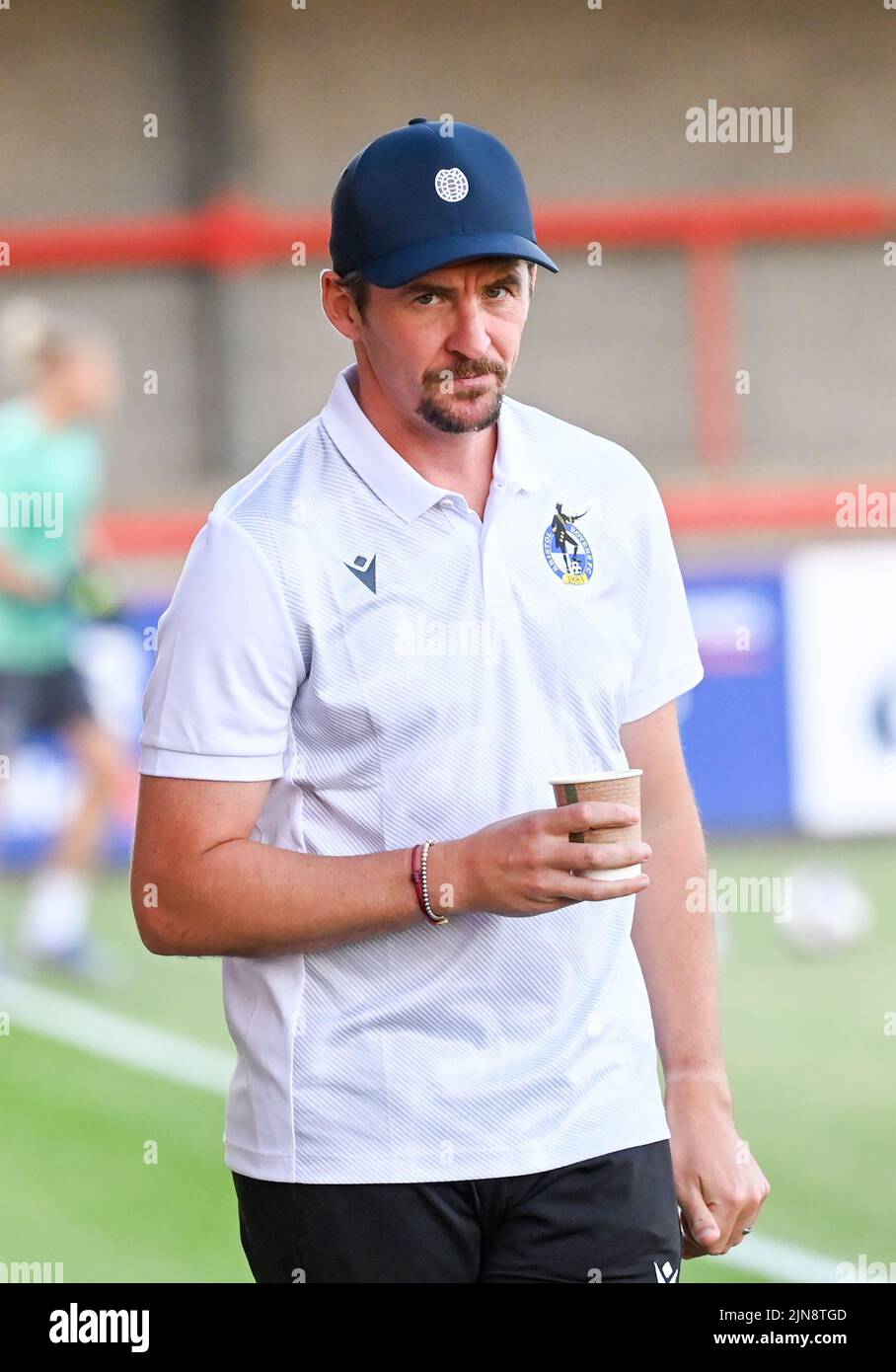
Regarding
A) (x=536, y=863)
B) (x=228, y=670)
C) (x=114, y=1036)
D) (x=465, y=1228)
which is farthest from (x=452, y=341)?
(x=114, y=1036)

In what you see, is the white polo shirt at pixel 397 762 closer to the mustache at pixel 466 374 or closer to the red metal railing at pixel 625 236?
the mustache at pixel 466 374

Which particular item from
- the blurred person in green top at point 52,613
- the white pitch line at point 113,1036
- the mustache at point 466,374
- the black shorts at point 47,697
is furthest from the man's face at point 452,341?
the black shorts at point 47,697

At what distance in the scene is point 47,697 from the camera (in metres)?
7.52

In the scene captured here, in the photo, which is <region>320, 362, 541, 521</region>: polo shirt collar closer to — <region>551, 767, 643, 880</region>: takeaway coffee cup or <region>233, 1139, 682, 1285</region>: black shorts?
<region>551, 767, 643, 880</region>: takeaway coffee cup

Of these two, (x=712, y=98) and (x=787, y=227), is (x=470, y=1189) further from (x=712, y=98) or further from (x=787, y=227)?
(x=712, y=98)

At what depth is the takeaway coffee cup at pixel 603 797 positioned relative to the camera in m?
2.12

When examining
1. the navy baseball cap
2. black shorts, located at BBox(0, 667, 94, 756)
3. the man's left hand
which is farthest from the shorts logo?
black shorts, located at BBox(0, 667, 94, 756)

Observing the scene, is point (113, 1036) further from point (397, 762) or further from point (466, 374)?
point (466, 374)

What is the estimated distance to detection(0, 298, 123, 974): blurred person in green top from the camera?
7.08 meters

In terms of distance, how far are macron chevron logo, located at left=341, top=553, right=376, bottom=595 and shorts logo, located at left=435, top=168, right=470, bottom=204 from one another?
410mm

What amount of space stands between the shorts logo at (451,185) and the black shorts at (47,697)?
541cm

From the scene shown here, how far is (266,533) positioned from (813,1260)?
8.54ft

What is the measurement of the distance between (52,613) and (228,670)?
5.36 m

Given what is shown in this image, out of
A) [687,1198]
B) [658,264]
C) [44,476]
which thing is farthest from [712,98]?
[687,1198]
